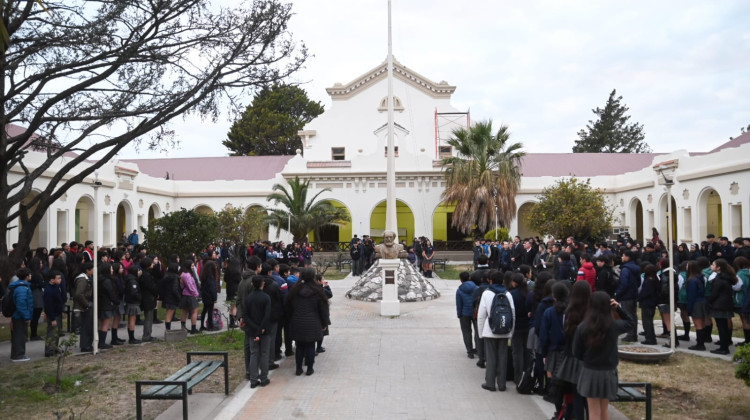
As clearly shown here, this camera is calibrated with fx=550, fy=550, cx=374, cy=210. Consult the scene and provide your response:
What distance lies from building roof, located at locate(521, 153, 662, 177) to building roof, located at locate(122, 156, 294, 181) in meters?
18.0

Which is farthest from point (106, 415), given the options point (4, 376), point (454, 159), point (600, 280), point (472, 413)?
point (454, 159)

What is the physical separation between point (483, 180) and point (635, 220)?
9246 mm

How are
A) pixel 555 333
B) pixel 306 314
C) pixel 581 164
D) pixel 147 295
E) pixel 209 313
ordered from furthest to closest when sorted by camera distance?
pixel 581 164 → pixel 209 313 → pixel 147 295 → pixel 306 314 → pixel 555 333

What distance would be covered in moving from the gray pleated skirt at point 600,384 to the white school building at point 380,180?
1722 centimetres

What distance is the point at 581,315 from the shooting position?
5.04m

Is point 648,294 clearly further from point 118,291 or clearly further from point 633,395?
point 118,291

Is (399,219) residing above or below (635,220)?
above

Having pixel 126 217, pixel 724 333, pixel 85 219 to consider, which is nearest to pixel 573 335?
pixel 724 333

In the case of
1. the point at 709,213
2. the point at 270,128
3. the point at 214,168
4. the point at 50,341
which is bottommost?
the point at 50,341

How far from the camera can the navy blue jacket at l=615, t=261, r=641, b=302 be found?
10.1 metres

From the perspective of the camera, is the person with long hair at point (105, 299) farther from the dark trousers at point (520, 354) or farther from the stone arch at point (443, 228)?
the stone arch at point (443, 228)

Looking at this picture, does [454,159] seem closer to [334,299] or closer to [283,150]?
[334,299]

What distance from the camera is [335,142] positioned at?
39188mm

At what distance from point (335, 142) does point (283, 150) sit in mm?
15026
